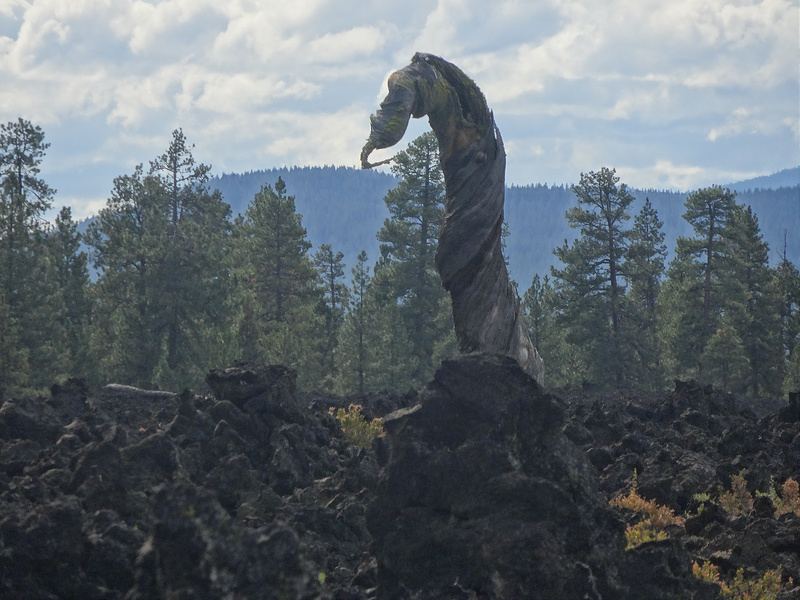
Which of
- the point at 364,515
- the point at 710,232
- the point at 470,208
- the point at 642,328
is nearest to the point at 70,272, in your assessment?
the point at 642,328

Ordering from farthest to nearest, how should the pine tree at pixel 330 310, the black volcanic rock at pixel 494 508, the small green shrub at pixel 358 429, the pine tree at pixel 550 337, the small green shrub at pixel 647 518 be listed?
the pine tree at pixel 330 310 < the pine tree at pixel 550 337 < the small green shrub at pixel 358 429 < the small green shrub at pixel 647 518 < the black volcanic rock at pixel 494 508

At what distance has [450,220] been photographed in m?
9.48

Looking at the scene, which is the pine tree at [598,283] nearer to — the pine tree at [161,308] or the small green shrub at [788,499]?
the pine tree at [161,308]

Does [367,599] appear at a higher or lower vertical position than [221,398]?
lower

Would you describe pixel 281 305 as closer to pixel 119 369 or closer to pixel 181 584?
pixel 119 369

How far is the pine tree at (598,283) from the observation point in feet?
137

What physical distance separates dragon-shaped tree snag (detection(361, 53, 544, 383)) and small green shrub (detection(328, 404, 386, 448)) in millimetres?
3008

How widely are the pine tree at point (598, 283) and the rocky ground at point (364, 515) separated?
3297cm

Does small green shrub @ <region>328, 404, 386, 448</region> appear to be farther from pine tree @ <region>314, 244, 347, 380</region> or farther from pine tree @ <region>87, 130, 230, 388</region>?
pine tree @ <region>314, 244, 347, 380</region>

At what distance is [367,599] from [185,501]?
181cm

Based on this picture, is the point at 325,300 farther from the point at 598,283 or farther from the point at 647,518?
the point at 647,518

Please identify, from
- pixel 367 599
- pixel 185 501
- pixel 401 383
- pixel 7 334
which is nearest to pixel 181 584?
pixel 185 501

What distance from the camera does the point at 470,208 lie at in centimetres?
941

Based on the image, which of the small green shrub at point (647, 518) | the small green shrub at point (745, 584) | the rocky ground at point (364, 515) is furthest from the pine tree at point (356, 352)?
the small green shrub at point (745, 584)
